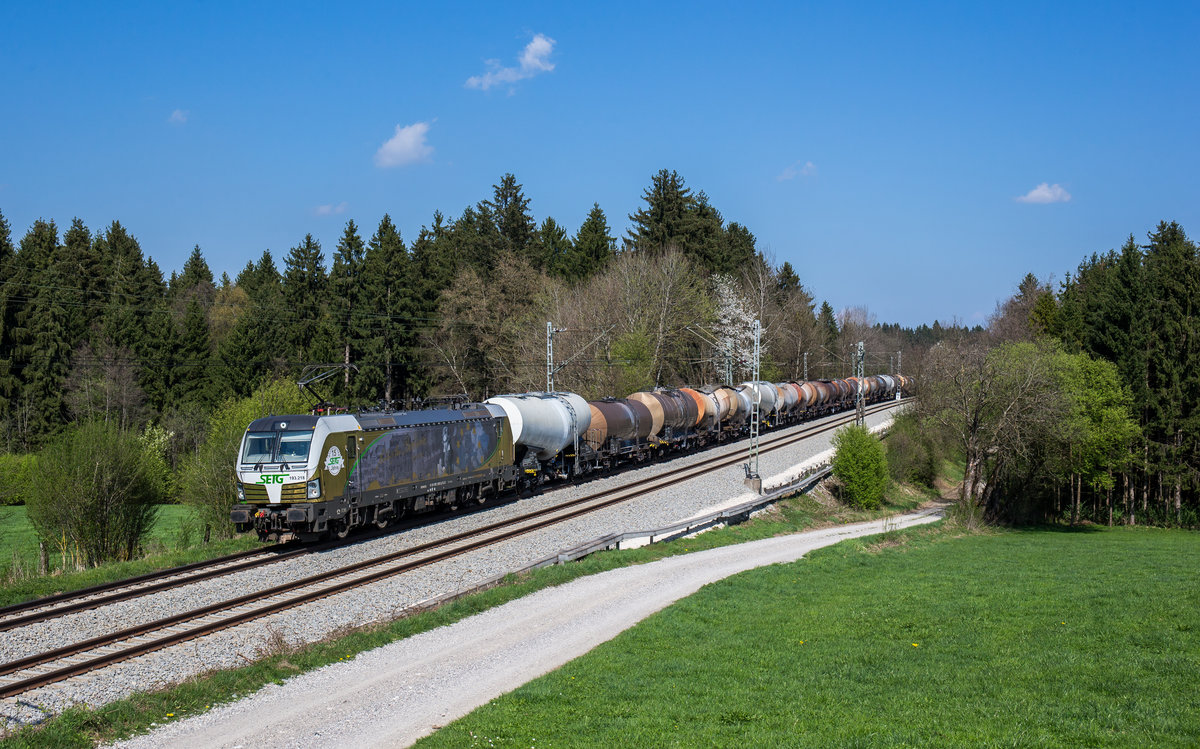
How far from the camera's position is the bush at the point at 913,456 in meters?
48.2

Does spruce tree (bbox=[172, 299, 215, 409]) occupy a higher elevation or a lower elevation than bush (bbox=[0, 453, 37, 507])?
higher

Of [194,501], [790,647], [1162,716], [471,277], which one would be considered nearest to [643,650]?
[790,647]

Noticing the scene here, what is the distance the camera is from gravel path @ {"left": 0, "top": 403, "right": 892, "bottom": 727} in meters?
12.5

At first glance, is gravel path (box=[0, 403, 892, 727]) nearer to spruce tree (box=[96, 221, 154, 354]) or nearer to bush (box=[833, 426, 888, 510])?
bush (box=[833, 426, 888, 510])

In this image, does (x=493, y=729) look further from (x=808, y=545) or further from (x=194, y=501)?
(x=194, y=501)

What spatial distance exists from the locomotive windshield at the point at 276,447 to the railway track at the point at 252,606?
3.75m

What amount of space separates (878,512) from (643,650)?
27.0 meters

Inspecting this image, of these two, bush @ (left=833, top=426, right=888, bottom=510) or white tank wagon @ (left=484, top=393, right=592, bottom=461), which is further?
bush @ (left=833, top=426, right=888, bottom=510)

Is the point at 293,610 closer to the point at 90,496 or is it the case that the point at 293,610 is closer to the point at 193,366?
the point at 90,496

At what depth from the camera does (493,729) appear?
33.1 feet

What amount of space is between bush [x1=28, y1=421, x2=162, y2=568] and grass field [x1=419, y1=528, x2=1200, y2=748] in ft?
58.0

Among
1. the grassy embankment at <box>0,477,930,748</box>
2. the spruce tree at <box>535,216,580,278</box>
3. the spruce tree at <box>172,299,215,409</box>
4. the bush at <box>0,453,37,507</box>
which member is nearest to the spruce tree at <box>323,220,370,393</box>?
the spruce tree at <box>172,299,215,409</box>

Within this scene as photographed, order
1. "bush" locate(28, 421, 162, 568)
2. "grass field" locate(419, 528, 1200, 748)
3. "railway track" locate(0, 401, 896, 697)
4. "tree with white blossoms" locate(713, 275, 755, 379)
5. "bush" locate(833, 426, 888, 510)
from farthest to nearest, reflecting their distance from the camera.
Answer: "tree with white blossoms" locate(713, 275, 755, 379), "bush" locate(833, 426, 888, 510), "bush" locate(28, 421, 162, 568), "railway track" locate(0, 401, 896, 697), "grass field" locate(419, 528, 1200, 748)

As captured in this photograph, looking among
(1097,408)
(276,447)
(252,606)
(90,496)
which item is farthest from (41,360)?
(1097,408)
